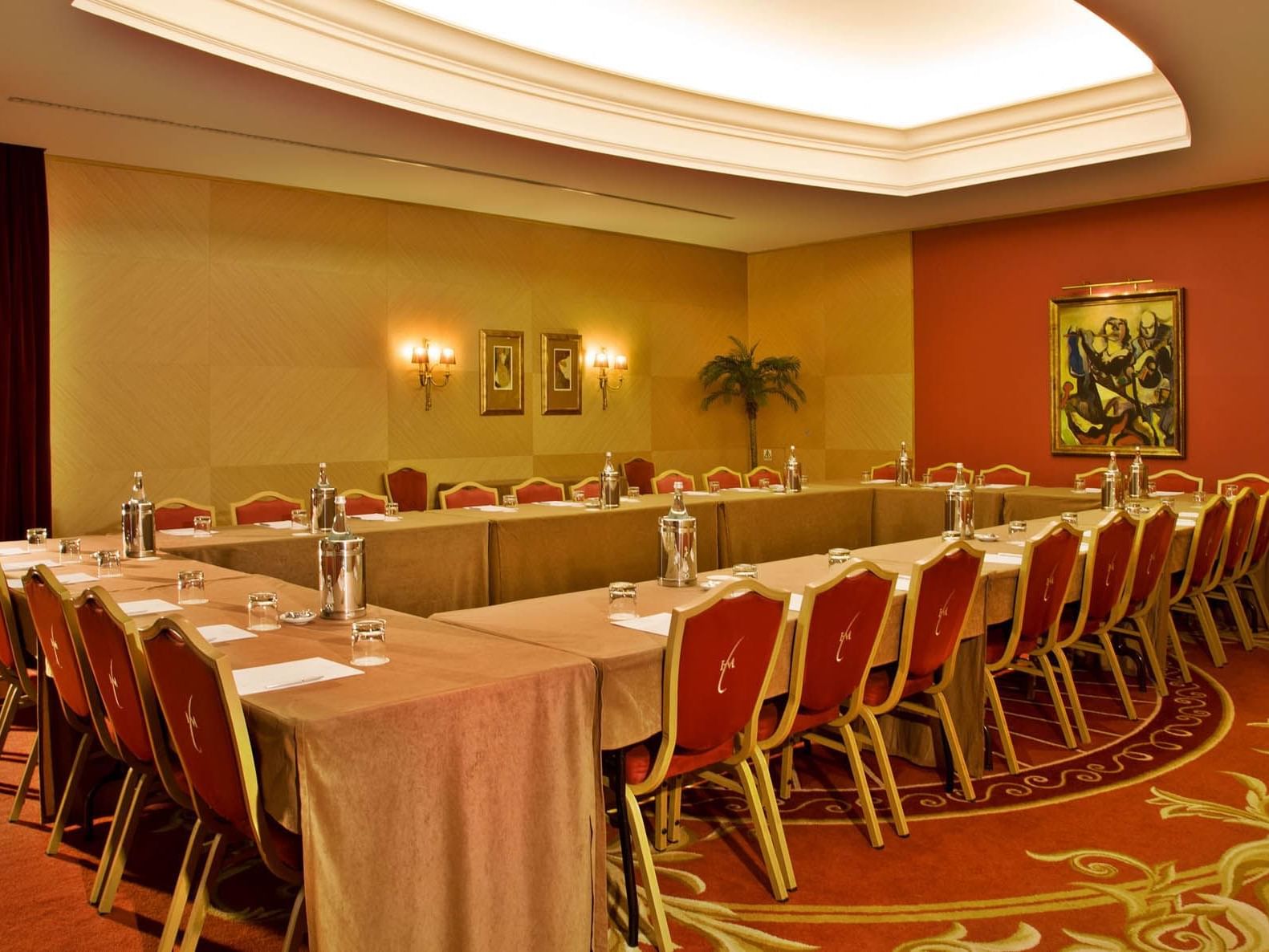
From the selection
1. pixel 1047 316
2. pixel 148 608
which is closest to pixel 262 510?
pixel 148 608

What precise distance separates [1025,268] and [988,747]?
22.1 ft

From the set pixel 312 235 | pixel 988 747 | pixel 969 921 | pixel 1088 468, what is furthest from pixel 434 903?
pixel 1088 468

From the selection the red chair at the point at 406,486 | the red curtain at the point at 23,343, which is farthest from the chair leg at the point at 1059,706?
the red curtain at the point at 23,343

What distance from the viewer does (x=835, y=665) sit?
3389 mm

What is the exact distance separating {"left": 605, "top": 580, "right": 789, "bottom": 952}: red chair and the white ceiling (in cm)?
378

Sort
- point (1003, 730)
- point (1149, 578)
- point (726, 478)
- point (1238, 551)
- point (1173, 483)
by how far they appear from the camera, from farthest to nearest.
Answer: point (726, 478)
point (1173, 483)
point (1238, 551)
point (1149, 578)
point (1003, 730)

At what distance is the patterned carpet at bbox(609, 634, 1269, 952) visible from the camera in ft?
9.73

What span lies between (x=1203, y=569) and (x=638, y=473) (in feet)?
20.2

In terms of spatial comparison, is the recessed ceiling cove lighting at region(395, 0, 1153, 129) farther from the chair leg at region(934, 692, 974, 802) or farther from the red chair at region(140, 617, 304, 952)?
the red chair at region(140, 617, 304, 952)

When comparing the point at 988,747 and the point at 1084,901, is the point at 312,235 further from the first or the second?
the point at 1084,901

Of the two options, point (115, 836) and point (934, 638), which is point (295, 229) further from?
point (934, 638)

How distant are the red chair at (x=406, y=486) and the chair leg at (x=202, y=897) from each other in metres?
6.67

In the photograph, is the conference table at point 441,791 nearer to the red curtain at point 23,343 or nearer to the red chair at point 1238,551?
the red chair at point 1238,551

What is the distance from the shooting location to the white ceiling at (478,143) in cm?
539
